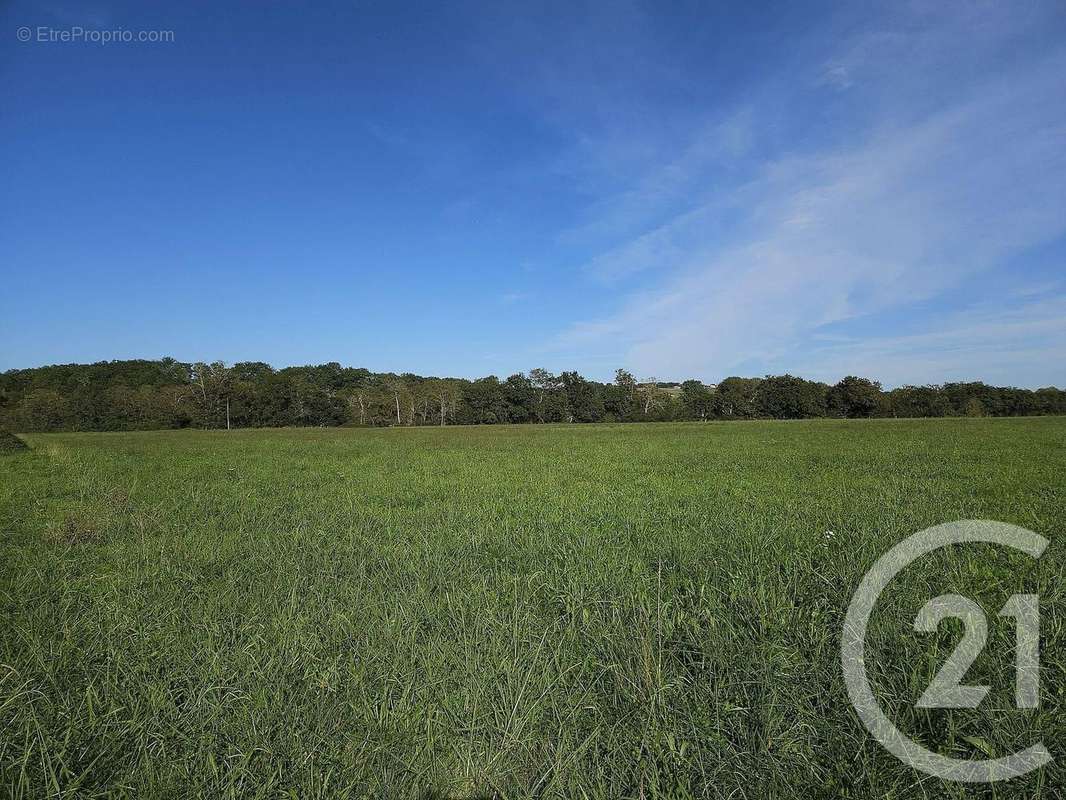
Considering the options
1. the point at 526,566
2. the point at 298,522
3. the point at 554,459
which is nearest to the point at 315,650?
the point at 526,566

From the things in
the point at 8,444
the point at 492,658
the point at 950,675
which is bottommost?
the point at 492,658

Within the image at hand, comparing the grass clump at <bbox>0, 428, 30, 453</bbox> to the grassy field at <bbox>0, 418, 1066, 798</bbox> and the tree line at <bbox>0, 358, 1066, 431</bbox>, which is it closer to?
the grassy field at <bbox>0, 418, 1066, 798</bbox>

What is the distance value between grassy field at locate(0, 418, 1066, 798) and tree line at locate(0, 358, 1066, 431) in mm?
107484

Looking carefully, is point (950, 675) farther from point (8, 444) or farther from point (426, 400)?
point (426, 400)

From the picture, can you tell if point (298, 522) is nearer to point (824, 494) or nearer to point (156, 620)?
point (156, 620)

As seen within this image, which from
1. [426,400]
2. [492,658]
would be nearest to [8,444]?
[492,658]

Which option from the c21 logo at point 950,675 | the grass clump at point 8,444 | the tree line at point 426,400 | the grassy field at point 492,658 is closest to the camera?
the c21 logo at point 950,675

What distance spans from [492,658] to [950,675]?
10.1ft

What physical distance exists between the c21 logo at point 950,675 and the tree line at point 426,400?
109458 millimetres

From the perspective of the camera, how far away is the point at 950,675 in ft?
10.9

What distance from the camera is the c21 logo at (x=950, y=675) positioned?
8.82 feet

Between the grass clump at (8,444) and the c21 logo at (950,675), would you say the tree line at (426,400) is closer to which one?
the grass clump at (8,444)

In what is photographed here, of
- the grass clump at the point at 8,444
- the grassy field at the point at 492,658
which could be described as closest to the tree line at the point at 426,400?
the grass clump at the point at 8,444

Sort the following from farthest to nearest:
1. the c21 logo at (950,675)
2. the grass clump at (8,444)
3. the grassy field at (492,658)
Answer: the grass clump at (8,444)
the grassy field at (492,658)
the c21 logo at (950,675)
